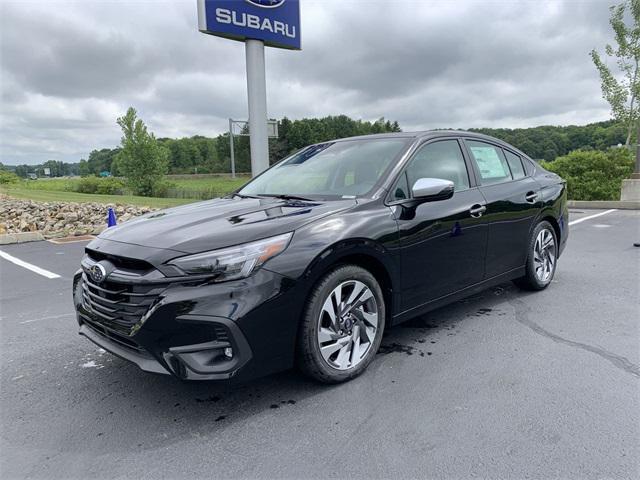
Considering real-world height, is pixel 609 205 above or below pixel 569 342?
above

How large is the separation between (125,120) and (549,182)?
4297cm

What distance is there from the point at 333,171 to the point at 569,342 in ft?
7.40

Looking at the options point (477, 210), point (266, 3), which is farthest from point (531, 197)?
point (266, 3)

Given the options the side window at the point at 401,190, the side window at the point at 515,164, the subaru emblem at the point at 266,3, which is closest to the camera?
the side window at the point at 401,190

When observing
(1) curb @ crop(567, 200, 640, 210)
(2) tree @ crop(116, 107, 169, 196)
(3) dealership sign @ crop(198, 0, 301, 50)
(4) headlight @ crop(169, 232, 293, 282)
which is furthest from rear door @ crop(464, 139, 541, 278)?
(2) tree @ crop(116, 107, 169, 196)

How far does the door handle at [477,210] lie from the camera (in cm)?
387

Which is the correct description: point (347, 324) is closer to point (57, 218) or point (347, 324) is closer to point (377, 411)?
point (377, 411)

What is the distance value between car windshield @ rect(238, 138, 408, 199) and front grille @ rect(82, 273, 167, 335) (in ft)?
4.82

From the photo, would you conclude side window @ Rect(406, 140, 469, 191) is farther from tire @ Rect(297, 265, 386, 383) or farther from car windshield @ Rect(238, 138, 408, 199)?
tire @ Rect(297, 265, 386, 383)

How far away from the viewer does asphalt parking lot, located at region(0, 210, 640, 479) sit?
2236 millimetres

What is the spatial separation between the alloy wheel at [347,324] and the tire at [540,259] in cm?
234

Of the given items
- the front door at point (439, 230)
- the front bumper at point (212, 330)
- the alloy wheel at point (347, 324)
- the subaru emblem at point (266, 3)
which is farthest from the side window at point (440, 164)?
the subaru emblem at point (266, 3)

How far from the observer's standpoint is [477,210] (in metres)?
3.92

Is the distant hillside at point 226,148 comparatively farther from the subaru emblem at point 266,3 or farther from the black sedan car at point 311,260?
the black sedan car at point 311,260
